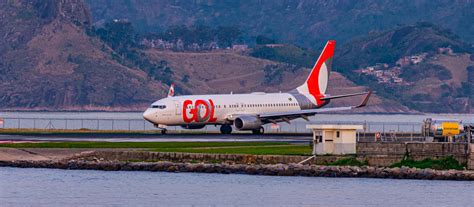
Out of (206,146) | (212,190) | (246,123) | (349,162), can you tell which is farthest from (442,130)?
(246,123)

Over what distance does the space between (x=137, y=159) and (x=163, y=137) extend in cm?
2195

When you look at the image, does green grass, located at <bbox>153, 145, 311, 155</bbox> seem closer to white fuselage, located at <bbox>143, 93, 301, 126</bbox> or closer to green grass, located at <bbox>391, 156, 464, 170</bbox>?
green grass, located at <bbox>391, 156, 464, 170</bbox>

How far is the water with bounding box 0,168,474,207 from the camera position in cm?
6538

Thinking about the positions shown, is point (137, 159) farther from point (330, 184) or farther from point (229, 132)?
point (229, 132)

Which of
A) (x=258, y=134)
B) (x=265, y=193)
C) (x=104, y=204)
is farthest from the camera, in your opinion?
(x=258, y=134)

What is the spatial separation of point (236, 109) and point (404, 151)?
40593 millimetres

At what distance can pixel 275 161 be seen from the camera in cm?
7919

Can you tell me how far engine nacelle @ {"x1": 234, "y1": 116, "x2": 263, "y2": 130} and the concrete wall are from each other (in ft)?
120

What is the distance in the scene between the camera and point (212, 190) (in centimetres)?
6969

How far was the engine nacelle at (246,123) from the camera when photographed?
115 m

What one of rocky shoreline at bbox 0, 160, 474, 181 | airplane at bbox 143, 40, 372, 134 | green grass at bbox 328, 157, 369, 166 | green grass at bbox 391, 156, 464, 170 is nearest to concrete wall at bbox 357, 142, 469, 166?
green grass at bbox 391, 156, 464, 170

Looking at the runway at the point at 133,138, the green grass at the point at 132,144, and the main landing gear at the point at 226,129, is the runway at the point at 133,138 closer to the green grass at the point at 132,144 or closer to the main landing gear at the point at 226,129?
the green grass at the point at 132,144

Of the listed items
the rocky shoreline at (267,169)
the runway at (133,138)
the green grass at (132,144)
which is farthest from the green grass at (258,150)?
the runway at (133,138)

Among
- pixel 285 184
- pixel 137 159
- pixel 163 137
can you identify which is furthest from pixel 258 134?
pixel 285 184
